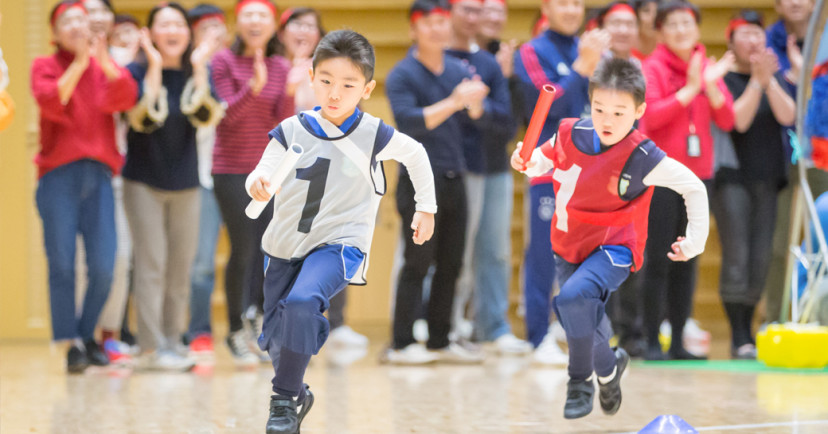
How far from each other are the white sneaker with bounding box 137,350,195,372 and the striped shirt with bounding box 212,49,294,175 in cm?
80

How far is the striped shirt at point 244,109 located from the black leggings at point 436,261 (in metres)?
0.64

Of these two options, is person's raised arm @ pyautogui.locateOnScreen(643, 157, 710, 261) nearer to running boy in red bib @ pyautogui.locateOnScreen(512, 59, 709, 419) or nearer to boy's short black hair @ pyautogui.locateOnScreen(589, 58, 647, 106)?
running boy in red bib @ pyautogui.locateOnScreen(512, 59, 709, 419)

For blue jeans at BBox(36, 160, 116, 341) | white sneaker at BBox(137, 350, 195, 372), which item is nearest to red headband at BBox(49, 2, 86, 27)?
blue jeans at BBox(36, 160, 116, 341)

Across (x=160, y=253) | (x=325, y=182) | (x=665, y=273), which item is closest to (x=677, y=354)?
(x=665, y=273)

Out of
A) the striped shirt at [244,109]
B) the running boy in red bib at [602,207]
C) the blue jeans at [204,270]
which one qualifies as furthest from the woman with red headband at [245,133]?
the running boy in red bib at [602,207]

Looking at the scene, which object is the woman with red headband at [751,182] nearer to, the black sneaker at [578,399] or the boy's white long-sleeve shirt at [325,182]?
the black sneaker at [578,399]

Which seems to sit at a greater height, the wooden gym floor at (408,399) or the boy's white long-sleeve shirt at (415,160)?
the boy's white long-sleeve shirt at (415,160)

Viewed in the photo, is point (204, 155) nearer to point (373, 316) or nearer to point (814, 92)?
point (373, 316)

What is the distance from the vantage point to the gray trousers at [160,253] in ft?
14.0

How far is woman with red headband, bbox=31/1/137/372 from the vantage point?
407cm

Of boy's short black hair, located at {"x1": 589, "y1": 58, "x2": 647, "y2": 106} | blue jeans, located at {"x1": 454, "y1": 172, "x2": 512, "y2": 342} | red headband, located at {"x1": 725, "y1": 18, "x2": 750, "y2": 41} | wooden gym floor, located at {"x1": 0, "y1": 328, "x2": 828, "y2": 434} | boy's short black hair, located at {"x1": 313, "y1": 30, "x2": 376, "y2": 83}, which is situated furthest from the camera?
blue jeans, located at {"x1": 454, "y1": 172, "x2": 512, "y2": 342}

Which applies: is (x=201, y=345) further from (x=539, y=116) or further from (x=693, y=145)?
(x=539, y=116)

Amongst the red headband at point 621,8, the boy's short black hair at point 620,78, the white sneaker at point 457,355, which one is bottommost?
the white sneaker at point 457,355

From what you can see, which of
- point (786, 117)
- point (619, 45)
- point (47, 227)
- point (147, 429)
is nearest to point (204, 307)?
point (47, 227)
